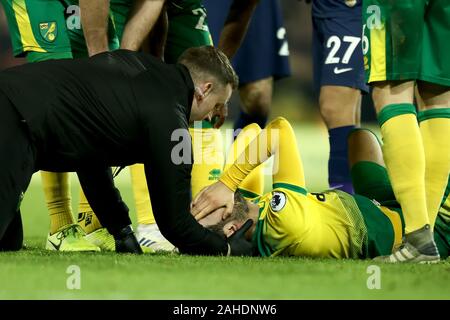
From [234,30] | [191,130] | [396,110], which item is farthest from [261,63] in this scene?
[396,110]

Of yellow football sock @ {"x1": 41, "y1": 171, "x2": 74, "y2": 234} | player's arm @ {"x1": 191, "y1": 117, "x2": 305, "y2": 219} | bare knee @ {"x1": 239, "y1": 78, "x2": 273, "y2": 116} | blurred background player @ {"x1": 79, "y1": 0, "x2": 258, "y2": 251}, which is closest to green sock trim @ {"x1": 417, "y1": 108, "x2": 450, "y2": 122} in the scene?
player's arm @ {"x1": 191, "y1": 117, "x2": 305, "y2": 219}

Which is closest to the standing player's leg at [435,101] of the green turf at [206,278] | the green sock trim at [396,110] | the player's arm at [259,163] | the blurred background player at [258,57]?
the green sock trim at [396,110]

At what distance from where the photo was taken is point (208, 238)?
3504 millimetres

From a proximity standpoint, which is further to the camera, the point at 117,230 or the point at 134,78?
the point at 117,230

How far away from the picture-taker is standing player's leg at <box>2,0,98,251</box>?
4129 millimetres

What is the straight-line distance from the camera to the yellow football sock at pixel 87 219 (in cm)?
425

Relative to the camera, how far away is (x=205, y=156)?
15.2 ft

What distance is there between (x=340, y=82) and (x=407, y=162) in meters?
1.73

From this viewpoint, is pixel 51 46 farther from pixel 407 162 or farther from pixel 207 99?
pixel 407 162

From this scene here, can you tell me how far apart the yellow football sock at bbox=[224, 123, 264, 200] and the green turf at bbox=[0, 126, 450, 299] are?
0.57 meters

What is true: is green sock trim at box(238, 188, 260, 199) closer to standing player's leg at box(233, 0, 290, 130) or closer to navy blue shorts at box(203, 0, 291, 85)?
standing player's leg at box(233, 0, 290, 130)

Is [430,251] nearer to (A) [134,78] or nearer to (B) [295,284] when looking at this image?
(B) [295,284]
